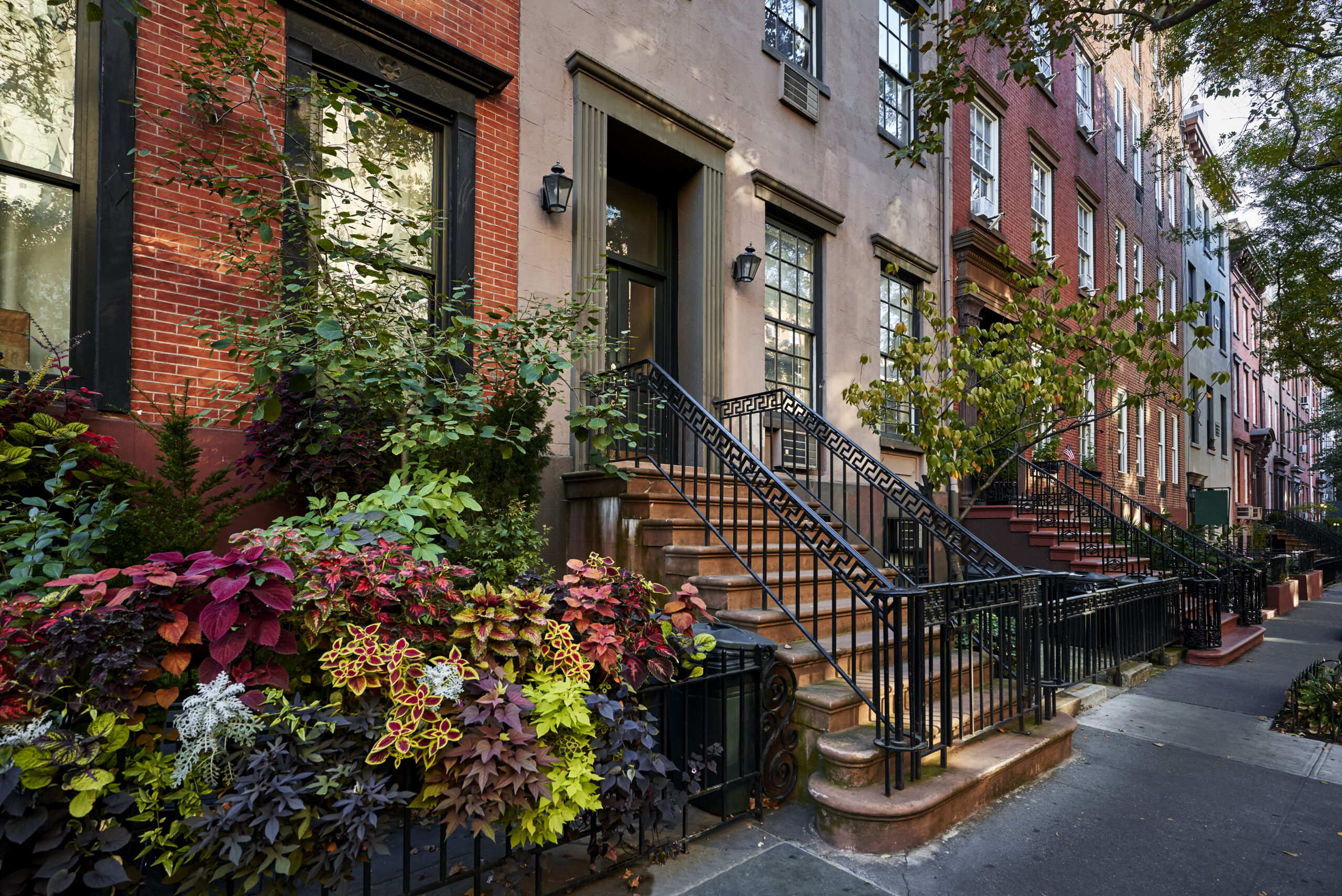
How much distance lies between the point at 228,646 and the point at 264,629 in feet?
0.38

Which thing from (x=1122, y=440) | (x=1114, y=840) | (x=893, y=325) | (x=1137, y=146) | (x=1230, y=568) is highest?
(x=1137, y=146)

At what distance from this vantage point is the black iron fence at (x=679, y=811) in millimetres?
2961

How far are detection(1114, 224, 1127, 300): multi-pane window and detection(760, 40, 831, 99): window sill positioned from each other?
1279 cm

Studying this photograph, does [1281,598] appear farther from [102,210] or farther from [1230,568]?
[102,210]

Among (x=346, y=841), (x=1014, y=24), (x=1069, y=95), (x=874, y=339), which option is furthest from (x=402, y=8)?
(x=1069, y=95)

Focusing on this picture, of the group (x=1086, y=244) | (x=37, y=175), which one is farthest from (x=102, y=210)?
(x=1086, y=244)

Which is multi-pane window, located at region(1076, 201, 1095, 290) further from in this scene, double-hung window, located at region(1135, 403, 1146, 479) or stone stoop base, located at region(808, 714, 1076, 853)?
stone stoop base, located at region(808, 714, 1076, 853)

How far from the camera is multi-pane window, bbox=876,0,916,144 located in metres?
11.2

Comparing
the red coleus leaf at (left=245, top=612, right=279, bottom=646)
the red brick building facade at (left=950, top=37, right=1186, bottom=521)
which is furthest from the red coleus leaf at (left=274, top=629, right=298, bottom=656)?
the red brick building facade at (left=950, top=37, right=1186, bottom=521)

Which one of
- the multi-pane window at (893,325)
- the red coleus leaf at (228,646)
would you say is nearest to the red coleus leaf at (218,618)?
the red coleus leaf at (228,646)

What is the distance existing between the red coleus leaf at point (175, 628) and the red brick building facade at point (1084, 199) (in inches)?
381

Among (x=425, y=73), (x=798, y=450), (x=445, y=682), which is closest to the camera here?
(x=445, y=682)

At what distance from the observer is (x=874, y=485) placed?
7.06 m

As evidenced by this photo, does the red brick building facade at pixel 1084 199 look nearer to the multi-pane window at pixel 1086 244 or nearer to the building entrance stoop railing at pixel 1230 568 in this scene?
the multi-pane window at pixel 1086 244
